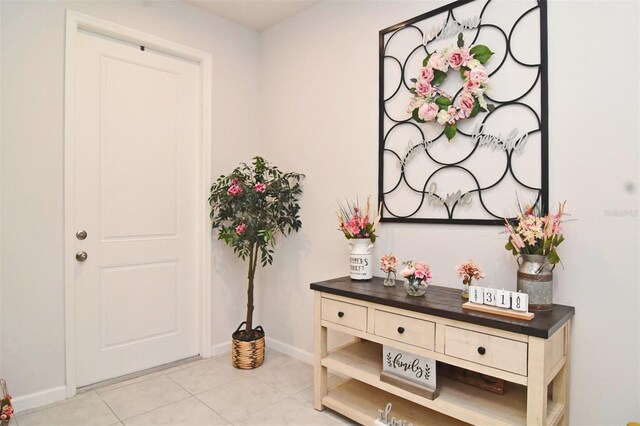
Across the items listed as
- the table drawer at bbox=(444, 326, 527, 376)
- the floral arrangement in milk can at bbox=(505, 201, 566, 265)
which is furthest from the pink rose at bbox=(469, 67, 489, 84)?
the table drawer at bbox=(444, 326, 527, 376)

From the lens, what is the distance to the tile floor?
2064 millimetres

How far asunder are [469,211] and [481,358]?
77 centimetres

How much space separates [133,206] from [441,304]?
216 cm

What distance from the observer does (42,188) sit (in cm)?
224

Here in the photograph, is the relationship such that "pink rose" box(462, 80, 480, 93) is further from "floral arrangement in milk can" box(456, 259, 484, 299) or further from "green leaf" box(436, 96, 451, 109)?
"floral arrangement in milk can" box(456, 259, 484, 299)

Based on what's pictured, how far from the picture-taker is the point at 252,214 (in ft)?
8.86

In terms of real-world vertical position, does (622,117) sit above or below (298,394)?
above

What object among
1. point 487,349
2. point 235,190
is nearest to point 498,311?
point 487,349

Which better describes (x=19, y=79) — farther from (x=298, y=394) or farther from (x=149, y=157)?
(x=298, y=394)

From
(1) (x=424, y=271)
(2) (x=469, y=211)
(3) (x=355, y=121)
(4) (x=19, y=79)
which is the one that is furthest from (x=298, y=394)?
(4) (x=19, y=79)

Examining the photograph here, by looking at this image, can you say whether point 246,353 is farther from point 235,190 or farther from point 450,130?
point 450,130

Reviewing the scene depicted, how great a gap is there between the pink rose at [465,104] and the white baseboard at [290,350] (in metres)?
2.01

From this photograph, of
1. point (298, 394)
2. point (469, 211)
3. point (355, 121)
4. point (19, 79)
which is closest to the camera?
point (469, 211)

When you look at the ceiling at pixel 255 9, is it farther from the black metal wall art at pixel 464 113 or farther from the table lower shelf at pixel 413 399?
the table lower shelf at pixel 413 399
